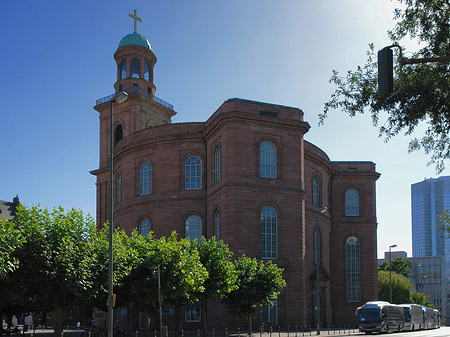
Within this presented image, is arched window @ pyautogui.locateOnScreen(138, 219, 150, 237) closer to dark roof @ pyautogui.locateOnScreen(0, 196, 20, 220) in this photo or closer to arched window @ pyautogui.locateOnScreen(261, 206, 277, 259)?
arched window @ pyautogui.locateOnScreen(261, 206, 277, 259)

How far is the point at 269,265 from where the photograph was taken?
39.3 meters

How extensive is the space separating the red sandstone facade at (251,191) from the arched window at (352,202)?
0.21 metres

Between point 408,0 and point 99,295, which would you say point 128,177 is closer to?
point 99,295

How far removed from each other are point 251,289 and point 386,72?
29098mm

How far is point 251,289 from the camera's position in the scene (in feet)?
124

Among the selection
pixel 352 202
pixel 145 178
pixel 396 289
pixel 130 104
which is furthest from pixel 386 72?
pixel 396 289

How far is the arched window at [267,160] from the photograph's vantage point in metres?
46.2

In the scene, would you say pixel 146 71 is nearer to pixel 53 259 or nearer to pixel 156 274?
pixel 156 274

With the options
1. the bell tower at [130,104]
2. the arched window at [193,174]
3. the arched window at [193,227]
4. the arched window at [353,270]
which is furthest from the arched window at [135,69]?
the arched window at [353,270]

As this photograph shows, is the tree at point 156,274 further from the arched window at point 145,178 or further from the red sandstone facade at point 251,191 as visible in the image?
the arched window at point 145,178

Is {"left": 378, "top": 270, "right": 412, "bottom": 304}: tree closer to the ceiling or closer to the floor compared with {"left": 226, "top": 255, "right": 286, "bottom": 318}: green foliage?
closer to the floor

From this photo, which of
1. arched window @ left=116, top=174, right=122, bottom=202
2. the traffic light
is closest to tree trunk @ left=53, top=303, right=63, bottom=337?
the traffic light

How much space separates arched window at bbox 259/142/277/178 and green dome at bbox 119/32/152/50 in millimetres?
26855

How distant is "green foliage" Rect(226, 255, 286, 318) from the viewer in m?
37.7
